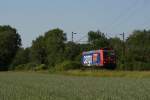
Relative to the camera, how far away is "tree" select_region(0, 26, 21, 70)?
111 meters

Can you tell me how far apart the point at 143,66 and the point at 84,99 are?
4541 cm

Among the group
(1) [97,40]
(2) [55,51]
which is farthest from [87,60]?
(2) [55,51]

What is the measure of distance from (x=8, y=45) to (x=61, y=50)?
2989 cm

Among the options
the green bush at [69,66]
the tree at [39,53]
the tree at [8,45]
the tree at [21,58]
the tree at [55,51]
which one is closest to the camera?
the green bush at [69,66]

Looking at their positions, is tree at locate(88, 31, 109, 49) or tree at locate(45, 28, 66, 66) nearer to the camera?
tree at locate(45, 28, 66, 66)

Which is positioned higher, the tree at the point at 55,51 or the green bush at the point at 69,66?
the tree at the point at 55,51

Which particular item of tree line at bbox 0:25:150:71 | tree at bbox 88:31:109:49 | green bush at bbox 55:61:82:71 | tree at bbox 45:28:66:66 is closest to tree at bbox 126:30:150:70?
tree line at bbox 0:25:150:71

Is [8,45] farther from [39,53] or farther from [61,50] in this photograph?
[61,50]

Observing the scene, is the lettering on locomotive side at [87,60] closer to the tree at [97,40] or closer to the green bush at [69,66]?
the green bush at [69,66]

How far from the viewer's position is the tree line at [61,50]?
2749 inches

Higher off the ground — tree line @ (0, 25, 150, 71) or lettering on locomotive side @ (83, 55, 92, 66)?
tree line @ (0, 25, 150, 71)

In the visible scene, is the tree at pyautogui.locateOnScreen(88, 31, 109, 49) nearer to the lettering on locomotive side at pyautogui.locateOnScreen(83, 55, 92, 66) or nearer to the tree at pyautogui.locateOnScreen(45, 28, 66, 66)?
the tree at pyautogui.locateOnScreen(45, 28, 66, 66)

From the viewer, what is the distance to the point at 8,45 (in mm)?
115250

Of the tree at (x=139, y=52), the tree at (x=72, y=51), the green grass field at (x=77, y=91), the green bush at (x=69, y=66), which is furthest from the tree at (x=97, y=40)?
the green grass field at (x=77, y=91)
